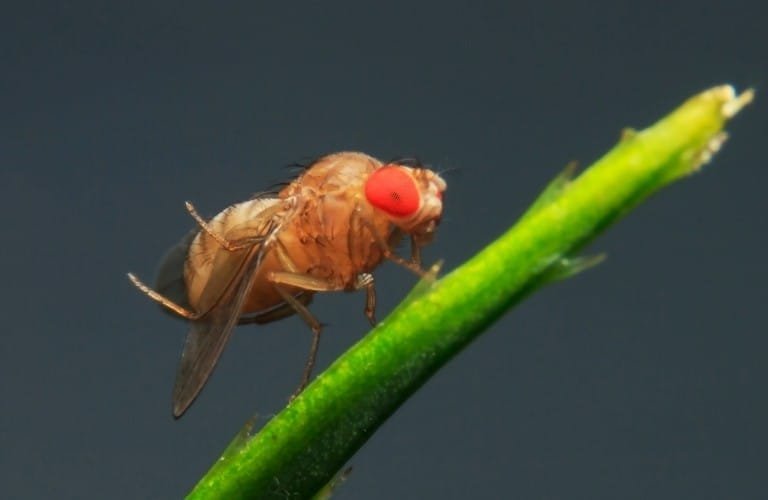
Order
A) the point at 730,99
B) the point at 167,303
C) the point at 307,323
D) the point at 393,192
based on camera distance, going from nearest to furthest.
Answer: the point at 730,99 → the point at 393,192 → the point at 307,323 → the point at 167,303

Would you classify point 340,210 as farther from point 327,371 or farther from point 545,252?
point 545,252

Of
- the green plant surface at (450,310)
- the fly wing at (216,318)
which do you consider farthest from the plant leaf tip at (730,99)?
the fly wing at (216,318)

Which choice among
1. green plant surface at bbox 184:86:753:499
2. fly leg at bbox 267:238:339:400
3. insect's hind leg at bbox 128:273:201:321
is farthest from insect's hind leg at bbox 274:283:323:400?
green plant surface at bbox 184:86:753:499

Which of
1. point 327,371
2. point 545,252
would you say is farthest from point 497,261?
point 327,371

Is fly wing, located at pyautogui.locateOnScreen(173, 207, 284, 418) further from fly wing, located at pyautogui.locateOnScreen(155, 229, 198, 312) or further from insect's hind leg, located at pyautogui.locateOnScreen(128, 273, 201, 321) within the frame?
fly wing, located at pyautogui.locateOnScreen(155, 229, 198, 312)

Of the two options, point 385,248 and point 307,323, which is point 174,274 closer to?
point 307,323

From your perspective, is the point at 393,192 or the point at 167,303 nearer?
the point at 393,192

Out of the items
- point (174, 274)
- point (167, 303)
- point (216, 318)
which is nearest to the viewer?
point (216, 318)

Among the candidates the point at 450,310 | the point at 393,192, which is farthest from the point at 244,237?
the point at 450,310
